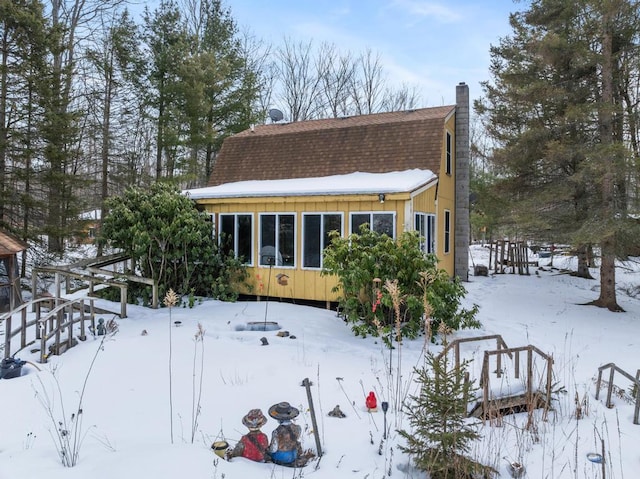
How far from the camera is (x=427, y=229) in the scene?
1086cm

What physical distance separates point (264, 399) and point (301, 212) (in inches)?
213

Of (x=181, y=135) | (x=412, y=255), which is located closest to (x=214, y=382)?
(x=412, y=255)

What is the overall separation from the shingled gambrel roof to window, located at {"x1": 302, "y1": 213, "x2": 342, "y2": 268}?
10.1ft

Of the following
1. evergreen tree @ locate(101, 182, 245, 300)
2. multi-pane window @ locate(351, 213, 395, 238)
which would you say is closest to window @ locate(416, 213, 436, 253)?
multi-pane window @ locate(351, 213, 395, 238)

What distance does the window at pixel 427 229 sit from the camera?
10.0 metres

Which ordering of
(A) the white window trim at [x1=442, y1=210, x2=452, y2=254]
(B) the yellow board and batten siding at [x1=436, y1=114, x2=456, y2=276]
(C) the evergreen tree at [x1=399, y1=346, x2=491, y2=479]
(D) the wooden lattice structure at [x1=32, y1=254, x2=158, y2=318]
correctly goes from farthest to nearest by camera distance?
(A) the white window trim at [x1=442, y1=210, x2=452, y2=254]
(B) the yellow board and batten siding at [x1=436, y1=114, x2=456, y2=276]
(D) the wooden lattice structure at [x1=32, y1=254, x2=158, y2=318]
(C) the evergreen tree at [x1=399, y1=346, x2=491, y2=479]

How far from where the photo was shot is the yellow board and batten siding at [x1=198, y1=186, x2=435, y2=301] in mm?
8695

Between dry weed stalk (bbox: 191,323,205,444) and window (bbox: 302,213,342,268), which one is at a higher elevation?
window (bbox: 302,213,342,268)

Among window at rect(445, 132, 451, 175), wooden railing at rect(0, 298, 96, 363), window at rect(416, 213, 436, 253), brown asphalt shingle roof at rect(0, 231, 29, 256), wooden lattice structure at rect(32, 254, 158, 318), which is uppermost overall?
window at rect(445, 132, 451, 175)

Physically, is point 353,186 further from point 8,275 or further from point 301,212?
point 8,275

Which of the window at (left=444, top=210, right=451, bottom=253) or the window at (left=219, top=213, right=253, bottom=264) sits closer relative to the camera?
the window at (left=219, top=213, right=253, bottom=264)

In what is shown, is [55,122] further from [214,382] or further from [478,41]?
[478,41]

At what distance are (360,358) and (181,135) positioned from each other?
46.8ft

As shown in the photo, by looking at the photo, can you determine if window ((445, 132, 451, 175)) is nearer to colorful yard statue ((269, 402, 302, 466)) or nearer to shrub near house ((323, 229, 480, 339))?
shrub near house ((323, 229, 480, 339))
